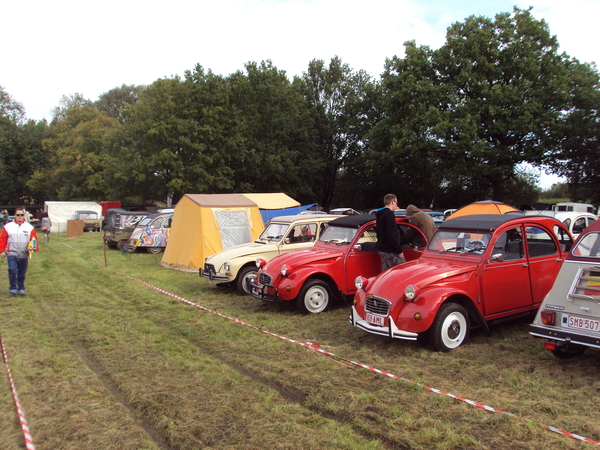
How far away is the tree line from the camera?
26.2 meters

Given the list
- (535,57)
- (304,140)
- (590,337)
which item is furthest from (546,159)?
(590,337)

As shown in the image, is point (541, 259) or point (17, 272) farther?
point (17, 272)

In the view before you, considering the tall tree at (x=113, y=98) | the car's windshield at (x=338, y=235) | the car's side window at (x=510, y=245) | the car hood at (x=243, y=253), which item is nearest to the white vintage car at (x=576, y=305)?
the car's side window at (x=510, y=245)

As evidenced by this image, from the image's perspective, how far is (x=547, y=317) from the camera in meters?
5.04

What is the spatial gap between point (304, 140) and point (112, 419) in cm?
3749

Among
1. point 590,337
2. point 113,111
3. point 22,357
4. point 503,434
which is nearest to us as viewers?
point 503,434

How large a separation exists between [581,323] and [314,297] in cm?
441

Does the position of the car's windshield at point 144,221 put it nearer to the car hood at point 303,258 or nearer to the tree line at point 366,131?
the tree line at point 366,131

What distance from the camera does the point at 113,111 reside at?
61.8 metres

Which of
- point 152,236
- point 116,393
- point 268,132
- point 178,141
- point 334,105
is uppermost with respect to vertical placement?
point 334,105

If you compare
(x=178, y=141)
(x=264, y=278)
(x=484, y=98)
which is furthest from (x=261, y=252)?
(x=178, y=141)

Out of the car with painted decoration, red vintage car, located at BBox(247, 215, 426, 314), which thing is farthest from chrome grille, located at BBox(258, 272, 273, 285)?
the car with painted decoration

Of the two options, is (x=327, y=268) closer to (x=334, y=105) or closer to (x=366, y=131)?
(x=366, y=131)

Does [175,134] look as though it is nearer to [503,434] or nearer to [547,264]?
[547,264]
